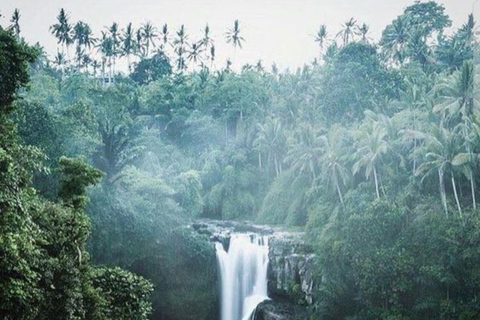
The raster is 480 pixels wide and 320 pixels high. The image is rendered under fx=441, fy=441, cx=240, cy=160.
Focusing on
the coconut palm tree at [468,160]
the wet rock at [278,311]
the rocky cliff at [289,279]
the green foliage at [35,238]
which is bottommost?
the wet rock at [278,311]

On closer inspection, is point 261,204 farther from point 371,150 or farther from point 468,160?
point 468,160

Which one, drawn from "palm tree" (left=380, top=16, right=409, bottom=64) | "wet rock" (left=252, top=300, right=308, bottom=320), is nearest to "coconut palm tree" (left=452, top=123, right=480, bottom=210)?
"wet rock" (left=252, top=300, right=308, bottom=320)

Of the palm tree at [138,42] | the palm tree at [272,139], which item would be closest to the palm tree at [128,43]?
the palm tree at [138,42]

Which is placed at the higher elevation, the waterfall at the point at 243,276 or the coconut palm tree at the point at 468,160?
the coconut palm tree at the point at 468,160

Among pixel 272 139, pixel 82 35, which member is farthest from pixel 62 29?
pixel 272 139

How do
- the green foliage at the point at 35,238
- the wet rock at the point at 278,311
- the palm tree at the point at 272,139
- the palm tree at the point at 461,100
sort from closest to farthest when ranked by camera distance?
the green foliage at the point at 35,238, the wet rock at the point at 278,311, the palm tree at the point at 461,100, the palm tree at the point at 272,139

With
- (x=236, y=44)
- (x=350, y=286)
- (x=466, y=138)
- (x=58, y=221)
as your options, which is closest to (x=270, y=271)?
(x=350, y=286)

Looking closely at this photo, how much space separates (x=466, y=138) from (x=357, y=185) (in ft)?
26.3

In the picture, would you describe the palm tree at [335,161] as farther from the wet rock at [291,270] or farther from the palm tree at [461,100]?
the palm tree at [461,100]

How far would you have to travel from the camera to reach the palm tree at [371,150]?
85.0 ft

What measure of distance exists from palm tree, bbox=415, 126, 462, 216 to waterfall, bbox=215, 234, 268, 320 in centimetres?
1000

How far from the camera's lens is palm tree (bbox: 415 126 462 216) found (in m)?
22.8

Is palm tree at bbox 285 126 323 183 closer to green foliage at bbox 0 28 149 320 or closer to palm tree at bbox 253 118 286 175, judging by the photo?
palm tree at bbox 253 118 286 175

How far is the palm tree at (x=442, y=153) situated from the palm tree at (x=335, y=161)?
503 cm
